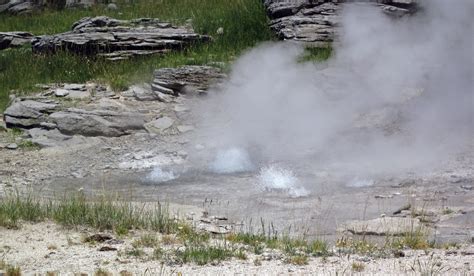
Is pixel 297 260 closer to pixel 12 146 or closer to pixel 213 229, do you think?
pixel 213 229

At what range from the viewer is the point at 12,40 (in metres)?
15.7

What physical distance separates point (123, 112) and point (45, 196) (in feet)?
9.22

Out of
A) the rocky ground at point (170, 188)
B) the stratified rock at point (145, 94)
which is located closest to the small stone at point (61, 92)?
the rocky ground at point (170, 188)

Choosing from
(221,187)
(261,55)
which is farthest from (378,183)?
(261,55)

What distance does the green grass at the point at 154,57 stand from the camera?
12.3 m

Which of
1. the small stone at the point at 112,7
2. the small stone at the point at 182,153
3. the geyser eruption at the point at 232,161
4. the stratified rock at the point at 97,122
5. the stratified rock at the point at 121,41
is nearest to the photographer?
the geyser eruption at the point at 232,161

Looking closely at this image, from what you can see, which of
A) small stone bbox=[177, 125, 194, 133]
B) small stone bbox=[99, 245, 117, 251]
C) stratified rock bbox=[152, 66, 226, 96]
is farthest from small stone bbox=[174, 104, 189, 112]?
small stone bbox=[99, 245, 117, 251]

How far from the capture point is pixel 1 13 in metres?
20.4

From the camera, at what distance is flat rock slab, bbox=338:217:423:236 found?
6.38 m

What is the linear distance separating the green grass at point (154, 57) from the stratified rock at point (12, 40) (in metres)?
0.56

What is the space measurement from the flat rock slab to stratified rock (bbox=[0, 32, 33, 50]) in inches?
438

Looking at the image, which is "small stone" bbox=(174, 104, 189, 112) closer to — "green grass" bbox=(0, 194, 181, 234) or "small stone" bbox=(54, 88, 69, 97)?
"small stone" bbox=(54, 88, 69, 97)

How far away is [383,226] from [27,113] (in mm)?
6270

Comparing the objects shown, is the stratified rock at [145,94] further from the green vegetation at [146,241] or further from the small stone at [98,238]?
the green vegetation at [146,241]
